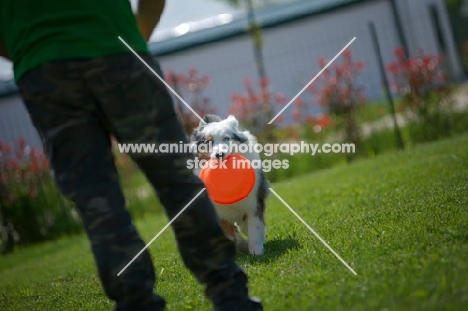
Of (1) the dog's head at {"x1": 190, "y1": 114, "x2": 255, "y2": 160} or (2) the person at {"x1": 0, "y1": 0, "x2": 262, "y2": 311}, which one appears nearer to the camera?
(2) the person at {"x1": 0, "y1": 0, "x2": 262, "y2": 311}

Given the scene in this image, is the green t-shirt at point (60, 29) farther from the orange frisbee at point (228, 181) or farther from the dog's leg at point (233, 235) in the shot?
the dog's leg at point (233, 235)

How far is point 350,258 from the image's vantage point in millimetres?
3742

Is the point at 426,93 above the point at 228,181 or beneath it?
beneath

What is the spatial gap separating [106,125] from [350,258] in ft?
5.53

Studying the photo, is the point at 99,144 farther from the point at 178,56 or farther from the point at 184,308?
the point at 178,56

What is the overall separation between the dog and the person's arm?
5.73 feet

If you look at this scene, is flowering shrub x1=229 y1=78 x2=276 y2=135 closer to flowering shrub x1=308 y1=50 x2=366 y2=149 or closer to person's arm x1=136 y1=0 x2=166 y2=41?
flowering shrub x1=308 y1=50 x2=366 y2=149

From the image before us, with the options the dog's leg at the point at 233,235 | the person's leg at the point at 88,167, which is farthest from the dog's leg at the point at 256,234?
the person's leg at the point at 88,167

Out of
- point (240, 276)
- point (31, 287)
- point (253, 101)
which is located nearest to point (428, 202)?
point (240, 276)

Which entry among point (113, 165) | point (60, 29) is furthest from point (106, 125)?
point (60, 29)

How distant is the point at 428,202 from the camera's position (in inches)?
190

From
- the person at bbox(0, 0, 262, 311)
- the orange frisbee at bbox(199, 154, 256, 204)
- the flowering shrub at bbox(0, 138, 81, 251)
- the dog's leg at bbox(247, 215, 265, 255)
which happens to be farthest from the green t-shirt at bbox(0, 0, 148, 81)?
the flowering shrub at bbox(0, 138, 81, 251)

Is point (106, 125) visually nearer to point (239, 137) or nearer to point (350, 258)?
point (350, 258)

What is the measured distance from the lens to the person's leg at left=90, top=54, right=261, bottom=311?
9.18 feet
